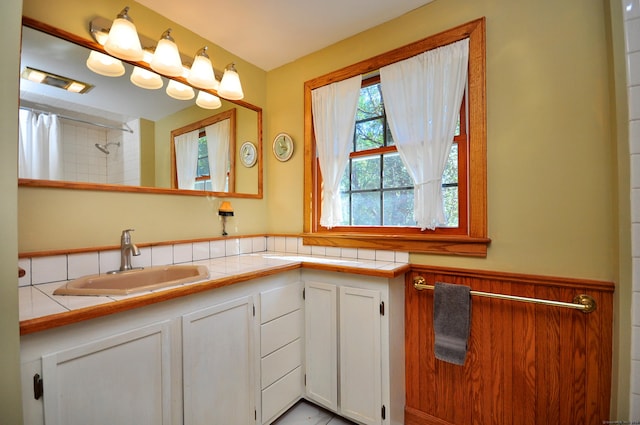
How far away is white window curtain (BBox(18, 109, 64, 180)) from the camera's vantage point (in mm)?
1236

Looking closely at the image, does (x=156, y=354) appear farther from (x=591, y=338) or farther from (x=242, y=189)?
(x=591, y=338)

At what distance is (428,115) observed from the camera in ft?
5.27

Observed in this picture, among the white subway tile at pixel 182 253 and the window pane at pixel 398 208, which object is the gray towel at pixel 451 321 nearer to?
the window pane at pixel 398 208

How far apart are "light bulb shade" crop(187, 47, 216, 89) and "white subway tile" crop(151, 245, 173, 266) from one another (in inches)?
41.9

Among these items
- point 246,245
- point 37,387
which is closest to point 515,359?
point 246,245

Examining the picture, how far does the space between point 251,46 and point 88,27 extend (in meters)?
0.97

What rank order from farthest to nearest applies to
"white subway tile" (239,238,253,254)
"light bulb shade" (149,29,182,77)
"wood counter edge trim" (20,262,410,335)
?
"white subway tile" (239,238,253,254)
"light bulb shade" (149,29,182,77)
"wood counter edge trim" (20,262,410,335)

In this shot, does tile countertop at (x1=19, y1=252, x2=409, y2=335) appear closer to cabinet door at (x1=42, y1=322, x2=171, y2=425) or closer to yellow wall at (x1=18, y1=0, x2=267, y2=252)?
cabinet door at (x1=42, y1=322, x2=171, y2=425)

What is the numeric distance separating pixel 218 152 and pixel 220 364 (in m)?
1.40

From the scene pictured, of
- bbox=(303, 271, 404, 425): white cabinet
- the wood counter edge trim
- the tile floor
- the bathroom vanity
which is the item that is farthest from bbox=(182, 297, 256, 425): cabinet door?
bbox=(303, 271, 404, 425): white cabinet

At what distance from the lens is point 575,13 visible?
1.25 metres

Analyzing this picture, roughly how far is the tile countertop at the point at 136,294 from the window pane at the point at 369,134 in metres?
0.80

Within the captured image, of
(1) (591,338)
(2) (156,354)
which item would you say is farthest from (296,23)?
(1) (591,338)

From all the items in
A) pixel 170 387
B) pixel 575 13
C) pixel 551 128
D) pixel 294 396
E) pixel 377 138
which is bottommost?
pixel 294 396
